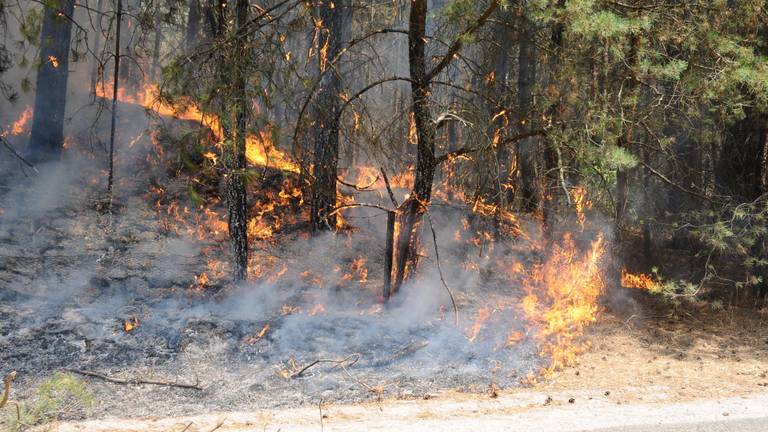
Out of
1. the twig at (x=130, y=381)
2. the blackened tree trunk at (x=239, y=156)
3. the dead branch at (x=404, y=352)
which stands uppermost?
the blackened tree trunk at (x=239, y=156)

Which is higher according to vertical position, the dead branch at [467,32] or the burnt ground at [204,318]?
the dead branch at [467,32]

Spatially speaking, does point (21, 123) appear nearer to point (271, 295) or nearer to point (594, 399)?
point (271, 295)

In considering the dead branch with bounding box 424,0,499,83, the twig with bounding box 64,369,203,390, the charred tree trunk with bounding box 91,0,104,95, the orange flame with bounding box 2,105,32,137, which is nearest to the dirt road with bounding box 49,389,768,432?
the twig with bounding box 64,369,203,390

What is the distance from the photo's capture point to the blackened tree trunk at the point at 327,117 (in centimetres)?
1212

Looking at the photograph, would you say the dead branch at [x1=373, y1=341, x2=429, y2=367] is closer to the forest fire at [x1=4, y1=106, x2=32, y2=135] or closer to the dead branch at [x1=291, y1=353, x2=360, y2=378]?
the dead branch at [x1=291, y1=353, x2=360, y2=378]

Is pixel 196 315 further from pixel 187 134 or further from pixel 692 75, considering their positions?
pixel 692 75

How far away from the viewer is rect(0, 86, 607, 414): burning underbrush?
8641 mm

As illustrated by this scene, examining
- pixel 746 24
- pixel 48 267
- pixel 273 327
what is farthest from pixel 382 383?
pixel 746 24

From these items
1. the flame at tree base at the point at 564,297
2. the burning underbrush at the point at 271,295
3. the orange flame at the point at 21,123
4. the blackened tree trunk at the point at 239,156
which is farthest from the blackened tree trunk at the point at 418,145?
the orange flame at the point at 21,123

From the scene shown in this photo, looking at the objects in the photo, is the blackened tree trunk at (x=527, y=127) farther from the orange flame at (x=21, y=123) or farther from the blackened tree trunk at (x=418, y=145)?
the orange flame at (x=21, y=123)

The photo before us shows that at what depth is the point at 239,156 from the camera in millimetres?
10195

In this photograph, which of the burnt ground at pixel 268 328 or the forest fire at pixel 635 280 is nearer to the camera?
the burnt ground at pixel 268 328

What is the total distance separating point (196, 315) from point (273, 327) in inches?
49.9

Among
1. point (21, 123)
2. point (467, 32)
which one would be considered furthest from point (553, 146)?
point (21, 123)
